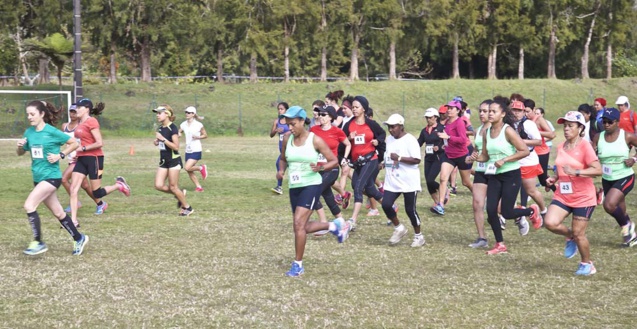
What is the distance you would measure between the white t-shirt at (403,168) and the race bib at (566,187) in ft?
7.41

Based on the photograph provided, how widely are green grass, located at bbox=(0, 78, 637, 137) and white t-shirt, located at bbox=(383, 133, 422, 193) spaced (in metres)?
33.5

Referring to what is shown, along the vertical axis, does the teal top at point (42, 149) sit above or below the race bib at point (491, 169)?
above

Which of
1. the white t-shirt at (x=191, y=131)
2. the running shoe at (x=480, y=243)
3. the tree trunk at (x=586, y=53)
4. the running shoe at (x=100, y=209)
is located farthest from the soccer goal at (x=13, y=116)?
the tree trunk at (x=586, y=53)

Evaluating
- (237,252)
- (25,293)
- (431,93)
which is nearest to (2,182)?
(237,252)

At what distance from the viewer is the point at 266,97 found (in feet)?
185

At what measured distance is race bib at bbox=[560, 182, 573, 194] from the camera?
9.55 m

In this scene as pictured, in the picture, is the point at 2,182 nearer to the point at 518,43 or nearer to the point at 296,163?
the point at 296,163

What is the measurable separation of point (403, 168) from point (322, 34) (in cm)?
5263

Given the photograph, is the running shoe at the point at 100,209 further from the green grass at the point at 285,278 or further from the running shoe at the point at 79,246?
the running shoe at the point at 79,246

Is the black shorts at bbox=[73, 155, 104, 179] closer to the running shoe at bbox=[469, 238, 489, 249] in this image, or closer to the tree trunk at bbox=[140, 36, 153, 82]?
the running shoe at bbox=[469, 238, 489, 249]

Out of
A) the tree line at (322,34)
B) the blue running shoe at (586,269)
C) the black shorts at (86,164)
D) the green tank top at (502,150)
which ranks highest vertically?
the tree line at (322,34)

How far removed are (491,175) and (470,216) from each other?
13.3 ft

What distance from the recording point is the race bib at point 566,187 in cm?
955

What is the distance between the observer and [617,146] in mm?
10953
